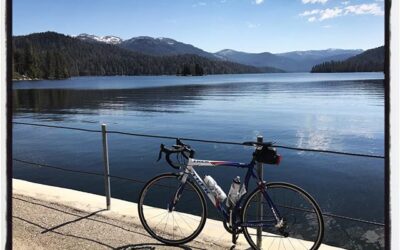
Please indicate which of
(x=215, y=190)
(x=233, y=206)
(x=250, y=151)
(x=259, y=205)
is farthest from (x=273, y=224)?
(x=250, y=151)

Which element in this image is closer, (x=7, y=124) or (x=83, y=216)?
(x=7, y=124)

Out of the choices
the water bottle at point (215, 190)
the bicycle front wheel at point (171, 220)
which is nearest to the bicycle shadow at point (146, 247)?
the bicycle front wheel at point (171, 220)

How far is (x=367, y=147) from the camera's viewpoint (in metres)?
26.1

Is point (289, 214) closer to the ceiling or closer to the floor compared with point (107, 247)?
closer to the floor

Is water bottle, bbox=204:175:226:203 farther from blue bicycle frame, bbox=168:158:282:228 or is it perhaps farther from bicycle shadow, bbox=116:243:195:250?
bicycle shadow, bbox=116:243:195:250

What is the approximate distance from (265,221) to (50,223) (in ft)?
11.5

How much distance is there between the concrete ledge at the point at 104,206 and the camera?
5632mm

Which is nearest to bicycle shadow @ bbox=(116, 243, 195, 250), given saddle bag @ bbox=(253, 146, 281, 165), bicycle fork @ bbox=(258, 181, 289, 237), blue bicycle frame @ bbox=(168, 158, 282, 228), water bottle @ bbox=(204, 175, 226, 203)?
blue bicycle frame @ bbox=(168, 158, 282, 228)

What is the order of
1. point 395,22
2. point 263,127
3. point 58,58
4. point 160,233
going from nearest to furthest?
point 395,22, point 160,233, point 263,127, point 58,58

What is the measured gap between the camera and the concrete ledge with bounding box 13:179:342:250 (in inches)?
222

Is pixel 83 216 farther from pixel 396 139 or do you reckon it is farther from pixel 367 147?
pixel 367 147

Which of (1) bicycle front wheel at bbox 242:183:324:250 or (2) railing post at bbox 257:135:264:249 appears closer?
(1) bicycle front wheel at bbox 242:183:324:250

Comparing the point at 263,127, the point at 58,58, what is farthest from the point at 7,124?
the point at 58,58

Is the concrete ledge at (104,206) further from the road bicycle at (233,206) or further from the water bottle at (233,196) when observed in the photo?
the water bottle at (233,196)
